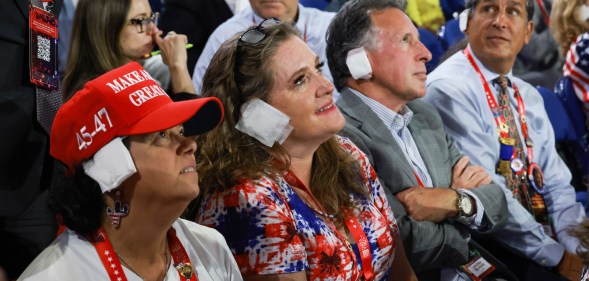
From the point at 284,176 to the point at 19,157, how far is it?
0.81m

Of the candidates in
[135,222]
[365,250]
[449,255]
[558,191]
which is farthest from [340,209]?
[558,191]

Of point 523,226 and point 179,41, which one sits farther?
point 179,41

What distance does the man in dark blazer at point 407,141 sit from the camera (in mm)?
3256

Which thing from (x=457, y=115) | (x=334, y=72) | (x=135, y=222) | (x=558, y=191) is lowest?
(x=558, y=191)

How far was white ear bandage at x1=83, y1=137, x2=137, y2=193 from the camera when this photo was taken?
2.04 meters

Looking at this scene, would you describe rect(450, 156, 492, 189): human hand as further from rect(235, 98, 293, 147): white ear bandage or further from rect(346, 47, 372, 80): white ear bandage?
rect(235, 98, 293, 147): white ear bandage

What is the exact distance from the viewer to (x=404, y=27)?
3.60 m

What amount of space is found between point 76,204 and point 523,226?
2.25 meters

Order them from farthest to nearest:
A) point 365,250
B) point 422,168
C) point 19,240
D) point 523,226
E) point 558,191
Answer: point 558,191 < point 523,226 < point 422,168 < point 365,250 < point 19,240

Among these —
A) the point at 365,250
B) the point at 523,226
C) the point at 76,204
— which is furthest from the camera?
the point at 523,226

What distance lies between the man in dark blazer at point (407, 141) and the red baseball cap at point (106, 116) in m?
1.31

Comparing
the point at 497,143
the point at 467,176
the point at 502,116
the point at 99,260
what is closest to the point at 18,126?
the point at 99,260

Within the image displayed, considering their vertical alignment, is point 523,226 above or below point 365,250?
below

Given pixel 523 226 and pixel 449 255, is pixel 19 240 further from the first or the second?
pixel 523 226
